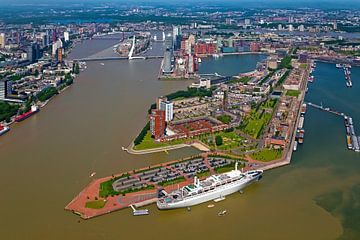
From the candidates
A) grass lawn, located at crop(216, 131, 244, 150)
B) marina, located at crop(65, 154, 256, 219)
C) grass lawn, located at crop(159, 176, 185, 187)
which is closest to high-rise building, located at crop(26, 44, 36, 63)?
grass lawn, located at crop(216, 131, 244, 150)

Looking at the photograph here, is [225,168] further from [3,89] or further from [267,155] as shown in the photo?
[3,89]

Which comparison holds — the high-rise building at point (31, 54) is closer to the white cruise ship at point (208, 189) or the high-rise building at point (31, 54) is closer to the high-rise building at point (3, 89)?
the high-rise building at point (3, 89)

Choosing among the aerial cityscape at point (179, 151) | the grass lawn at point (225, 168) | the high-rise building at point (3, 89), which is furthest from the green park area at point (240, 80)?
the grass lawn at point (225, 168)

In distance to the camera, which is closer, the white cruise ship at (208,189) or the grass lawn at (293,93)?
the white cruise ship at (208,189)

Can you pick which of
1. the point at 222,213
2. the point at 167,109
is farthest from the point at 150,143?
the point at 222,213

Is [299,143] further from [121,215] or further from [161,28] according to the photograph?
[161,28]

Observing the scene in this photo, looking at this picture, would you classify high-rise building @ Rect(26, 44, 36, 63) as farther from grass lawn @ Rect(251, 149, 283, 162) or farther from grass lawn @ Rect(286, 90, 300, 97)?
grass lawn @ Rect(251, 149, 283, 162)
